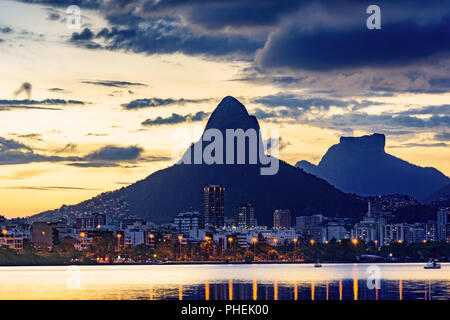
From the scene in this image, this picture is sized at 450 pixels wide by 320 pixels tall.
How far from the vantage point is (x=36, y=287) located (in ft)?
304

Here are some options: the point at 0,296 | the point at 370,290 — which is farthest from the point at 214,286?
the point at 0,296

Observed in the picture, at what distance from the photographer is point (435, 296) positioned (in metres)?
71.8

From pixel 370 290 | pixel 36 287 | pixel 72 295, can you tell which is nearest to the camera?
pixel 72 295

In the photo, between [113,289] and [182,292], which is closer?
[182,292]
